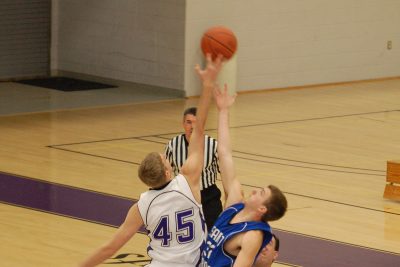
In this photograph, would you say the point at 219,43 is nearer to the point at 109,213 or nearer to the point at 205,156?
the point at 205,156

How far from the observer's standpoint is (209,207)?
9.54 metres

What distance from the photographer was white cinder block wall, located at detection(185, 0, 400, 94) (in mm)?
21297

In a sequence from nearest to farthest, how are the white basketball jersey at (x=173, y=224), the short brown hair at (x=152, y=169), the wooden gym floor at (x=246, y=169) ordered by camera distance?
the short brown hair at (x=152, y=169) → the white basketball jersey at (x=173, y=224) → the wooden gym floor at (x=246, y=169)

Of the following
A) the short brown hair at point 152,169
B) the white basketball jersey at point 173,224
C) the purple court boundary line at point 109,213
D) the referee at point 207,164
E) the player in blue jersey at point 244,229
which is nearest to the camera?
the player in blue jersey at point 244,229

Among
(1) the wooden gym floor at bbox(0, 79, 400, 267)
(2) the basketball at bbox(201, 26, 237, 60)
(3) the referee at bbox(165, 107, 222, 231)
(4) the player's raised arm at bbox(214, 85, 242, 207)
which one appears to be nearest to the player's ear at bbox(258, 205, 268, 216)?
(4) the player's raised arm at bbox(214, 85, 242, 207)

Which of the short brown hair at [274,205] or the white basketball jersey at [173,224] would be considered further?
the white basketball jersey at [173,224]

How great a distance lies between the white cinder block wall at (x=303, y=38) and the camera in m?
21.3

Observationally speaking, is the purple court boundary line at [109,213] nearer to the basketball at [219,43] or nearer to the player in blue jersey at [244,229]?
the basketball at [219,43]

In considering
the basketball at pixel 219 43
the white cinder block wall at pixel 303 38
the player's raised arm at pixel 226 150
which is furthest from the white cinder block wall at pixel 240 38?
the player's raised arm at pixel 226 150

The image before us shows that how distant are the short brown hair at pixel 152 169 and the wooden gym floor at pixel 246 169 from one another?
3.40 meters

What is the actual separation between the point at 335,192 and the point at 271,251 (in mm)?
6205

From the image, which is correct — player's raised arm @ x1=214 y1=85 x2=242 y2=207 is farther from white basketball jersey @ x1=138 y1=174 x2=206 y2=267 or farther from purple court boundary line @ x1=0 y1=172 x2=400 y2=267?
purple court boundary line @ x1=0 y1=172 x2=400 y2=267

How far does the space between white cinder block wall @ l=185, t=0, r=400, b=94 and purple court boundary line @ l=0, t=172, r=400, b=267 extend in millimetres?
8001

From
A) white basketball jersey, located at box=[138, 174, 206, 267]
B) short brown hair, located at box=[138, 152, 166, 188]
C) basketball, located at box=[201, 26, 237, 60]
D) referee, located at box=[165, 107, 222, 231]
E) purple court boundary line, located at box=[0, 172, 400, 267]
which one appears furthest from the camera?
purple court boundary line, located at box=[0, 172, 400, 267]
